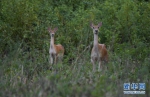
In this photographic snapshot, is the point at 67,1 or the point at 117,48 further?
the point at 67,1

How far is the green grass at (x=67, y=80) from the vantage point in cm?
853

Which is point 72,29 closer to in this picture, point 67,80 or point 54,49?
point 54,49

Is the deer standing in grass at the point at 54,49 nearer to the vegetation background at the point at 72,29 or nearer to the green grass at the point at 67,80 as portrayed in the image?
the vegetation background at the point at 72,29

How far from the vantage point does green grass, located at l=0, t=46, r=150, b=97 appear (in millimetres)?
8531

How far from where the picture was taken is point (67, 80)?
9258 mm

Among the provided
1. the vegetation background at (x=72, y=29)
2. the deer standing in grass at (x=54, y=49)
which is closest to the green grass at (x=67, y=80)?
the vegetation background at (x=72, y=29)

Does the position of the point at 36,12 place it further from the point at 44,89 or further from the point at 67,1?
the point at 44,89

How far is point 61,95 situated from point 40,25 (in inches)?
369

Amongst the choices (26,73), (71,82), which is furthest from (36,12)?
(71,82)

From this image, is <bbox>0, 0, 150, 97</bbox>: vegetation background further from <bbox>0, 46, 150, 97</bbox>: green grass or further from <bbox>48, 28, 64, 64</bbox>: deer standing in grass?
<bbox>48, 28, 64, 64</bbox>: deer standing in grass

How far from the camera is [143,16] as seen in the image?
17734mm

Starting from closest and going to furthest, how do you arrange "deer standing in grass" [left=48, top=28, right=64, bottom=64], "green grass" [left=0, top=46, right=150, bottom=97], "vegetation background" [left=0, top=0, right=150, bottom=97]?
"green grass" [left=0, top=46, right=150, bottom=97] < "vegetation background" [left=0, top=0, right=150, bottom=97] < "deer standing in grass" [left=48, top=28, right=64, bottom=64]

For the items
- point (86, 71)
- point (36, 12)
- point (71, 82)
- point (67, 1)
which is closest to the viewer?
point (71, 82)

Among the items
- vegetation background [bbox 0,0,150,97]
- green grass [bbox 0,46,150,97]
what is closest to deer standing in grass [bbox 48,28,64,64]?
vegetation background [bbox 0,0,150,97]
